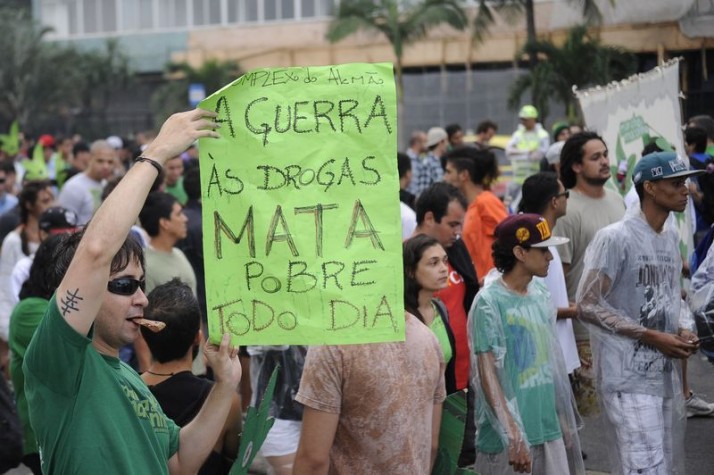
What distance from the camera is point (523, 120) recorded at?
1697 cm

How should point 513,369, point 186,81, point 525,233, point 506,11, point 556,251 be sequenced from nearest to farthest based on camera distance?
1. point 513,369
2. point 525,233
3. point 556,251
4. point 506,11
5. point 186,81

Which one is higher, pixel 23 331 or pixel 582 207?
pixel 582 207

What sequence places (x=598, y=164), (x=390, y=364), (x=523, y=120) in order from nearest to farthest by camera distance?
(x=390, y=364)
(x=598, y=164)
(x=523, y=120)

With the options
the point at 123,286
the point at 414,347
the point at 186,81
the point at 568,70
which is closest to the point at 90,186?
the point at 414,347

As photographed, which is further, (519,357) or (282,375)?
(282,375)

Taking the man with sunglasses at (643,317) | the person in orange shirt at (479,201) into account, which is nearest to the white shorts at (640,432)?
the man with sunglasses at (643,317)

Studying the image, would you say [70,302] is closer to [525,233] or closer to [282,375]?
[525,233]

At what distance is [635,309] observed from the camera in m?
5.68

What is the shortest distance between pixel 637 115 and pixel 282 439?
4.47m

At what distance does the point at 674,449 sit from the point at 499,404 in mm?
1102

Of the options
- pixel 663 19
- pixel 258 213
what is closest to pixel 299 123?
pixel 258 213

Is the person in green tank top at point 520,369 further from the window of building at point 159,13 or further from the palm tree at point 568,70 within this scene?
the window of building at point 159,13

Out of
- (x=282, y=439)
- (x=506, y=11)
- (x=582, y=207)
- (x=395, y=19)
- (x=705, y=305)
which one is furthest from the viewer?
(x=395, y=19)

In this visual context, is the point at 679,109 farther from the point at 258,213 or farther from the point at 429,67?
the point at 429,67
